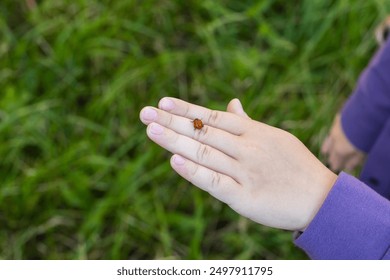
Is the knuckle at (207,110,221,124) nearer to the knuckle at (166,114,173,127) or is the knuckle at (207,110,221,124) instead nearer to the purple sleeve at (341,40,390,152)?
the knuckle at (166,114,173,127)

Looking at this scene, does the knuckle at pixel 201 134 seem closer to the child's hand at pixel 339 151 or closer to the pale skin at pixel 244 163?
the pale skin at pixel 244 163

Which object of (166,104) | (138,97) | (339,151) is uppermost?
(138,97)

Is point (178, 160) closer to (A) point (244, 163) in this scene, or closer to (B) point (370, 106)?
(A) point (244, 163)

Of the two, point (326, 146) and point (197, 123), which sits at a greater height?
point (326, 146)

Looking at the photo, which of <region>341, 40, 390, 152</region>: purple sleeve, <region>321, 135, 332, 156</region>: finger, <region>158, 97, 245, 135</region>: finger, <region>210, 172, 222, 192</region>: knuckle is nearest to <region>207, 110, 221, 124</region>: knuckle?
<region>158, 97, 245, 135</region>: finger

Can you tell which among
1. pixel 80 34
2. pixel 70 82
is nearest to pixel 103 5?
pixel 80 34

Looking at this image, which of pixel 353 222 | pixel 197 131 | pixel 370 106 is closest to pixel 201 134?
pixel 197 131

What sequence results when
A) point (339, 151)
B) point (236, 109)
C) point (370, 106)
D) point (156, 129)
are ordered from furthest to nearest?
point (339, 151) → point (370, 106) → point (236, 109) → point (156, 129)
